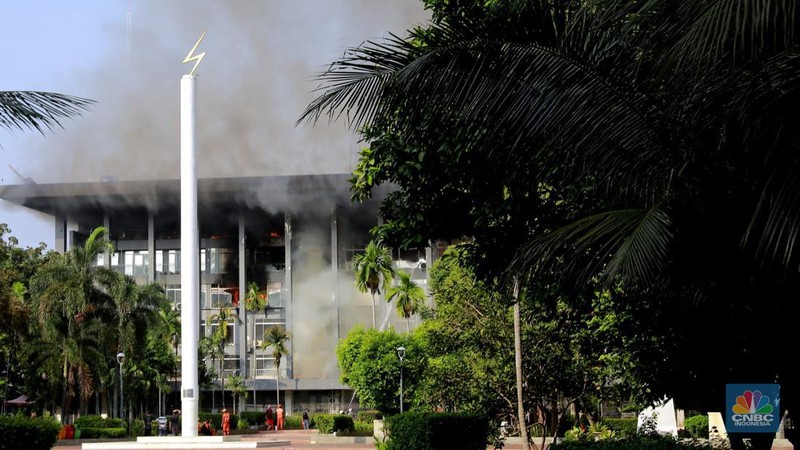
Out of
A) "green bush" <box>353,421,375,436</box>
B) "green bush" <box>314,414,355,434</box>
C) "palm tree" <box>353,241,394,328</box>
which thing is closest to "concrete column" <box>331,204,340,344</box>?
"palm tree" <box>353,241,394,328</box>

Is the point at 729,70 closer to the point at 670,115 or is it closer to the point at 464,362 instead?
the point at 670,115

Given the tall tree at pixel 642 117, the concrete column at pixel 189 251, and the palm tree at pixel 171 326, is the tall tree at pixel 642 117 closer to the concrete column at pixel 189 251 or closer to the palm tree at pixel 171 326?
the concrete column at pixel 189 251

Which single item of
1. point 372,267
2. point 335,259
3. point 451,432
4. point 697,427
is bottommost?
point 697,427

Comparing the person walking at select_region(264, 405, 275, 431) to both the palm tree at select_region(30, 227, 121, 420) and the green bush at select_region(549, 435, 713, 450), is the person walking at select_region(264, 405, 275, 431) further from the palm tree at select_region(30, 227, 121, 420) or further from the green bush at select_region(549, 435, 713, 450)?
the green bush at select_region(549, 435, 713, 450)

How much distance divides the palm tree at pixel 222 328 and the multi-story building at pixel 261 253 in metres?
0.89

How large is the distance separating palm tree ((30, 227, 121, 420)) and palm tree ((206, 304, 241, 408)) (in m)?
30.1

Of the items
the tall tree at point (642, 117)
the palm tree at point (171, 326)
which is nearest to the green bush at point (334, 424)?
the palm tree at point (171, 326)

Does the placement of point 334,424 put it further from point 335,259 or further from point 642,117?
point 642,117

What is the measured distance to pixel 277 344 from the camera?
315ft

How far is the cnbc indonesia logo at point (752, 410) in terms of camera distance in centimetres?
1052

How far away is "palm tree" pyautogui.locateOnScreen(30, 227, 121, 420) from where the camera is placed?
5950 centimetres

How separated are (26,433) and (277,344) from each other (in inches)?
2911

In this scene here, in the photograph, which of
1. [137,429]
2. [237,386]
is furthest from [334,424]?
[237,386]

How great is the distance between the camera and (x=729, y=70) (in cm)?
887
